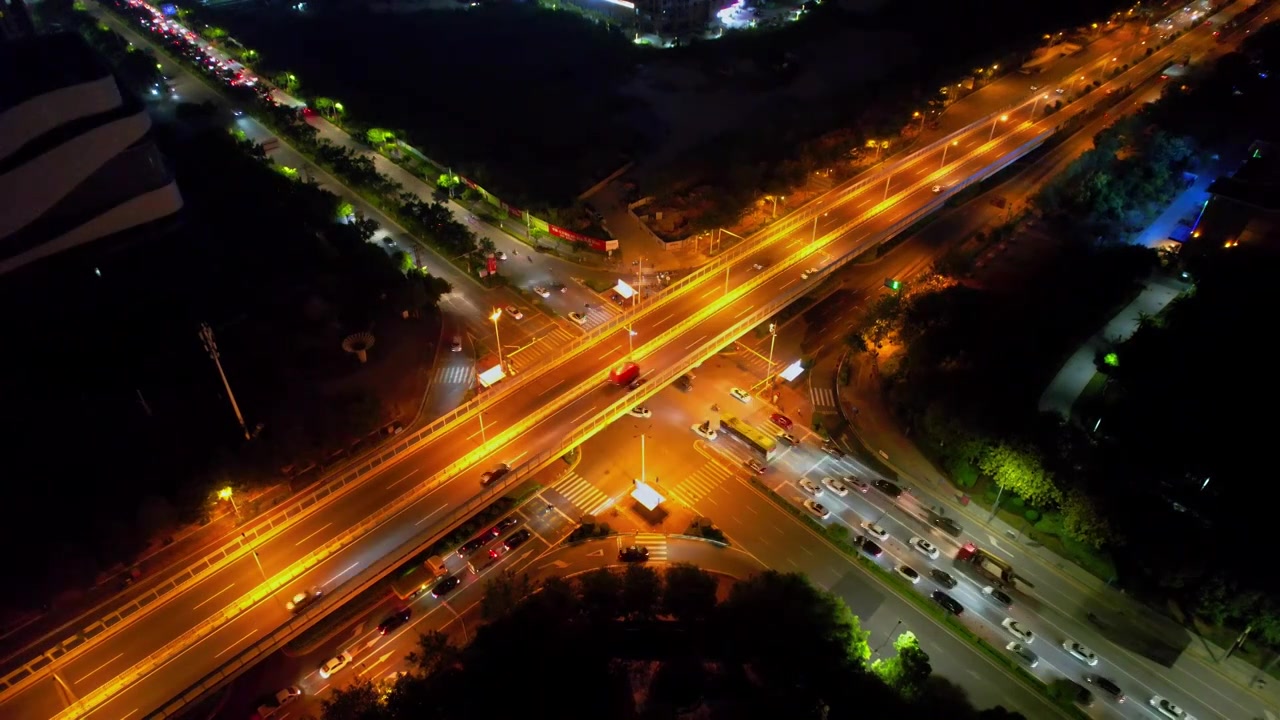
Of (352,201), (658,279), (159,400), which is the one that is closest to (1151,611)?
(658,279)

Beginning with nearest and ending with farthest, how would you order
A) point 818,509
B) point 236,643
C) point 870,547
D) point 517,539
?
1. point 236,643
2. point 870,547
3. point 517,539
4. point 818,509

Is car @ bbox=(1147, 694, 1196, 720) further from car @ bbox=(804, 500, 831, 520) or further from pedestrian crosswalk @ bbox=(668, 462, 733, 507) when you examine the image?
pedestrian crosswalk @ bbox=(668, 462, 733, 507)

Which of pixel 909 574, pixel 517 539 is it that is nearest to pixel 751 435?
pixel 909 574

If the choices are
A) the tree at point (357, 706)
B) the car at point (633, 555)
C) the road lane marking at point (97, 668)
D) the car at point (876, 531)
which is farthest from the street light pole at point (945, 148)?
the road lane marking at point (97, 668)

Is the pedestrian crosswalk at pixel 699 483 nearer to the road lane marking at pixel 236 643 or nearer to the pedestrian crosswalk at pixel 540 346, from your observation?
the pedestrian crosswalk at pixel 540 346

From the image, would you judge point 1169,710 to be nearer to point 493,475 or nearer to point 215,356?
point 493,475

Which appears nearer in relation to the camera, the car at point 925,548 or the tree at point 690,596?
the tree at point 690,596
